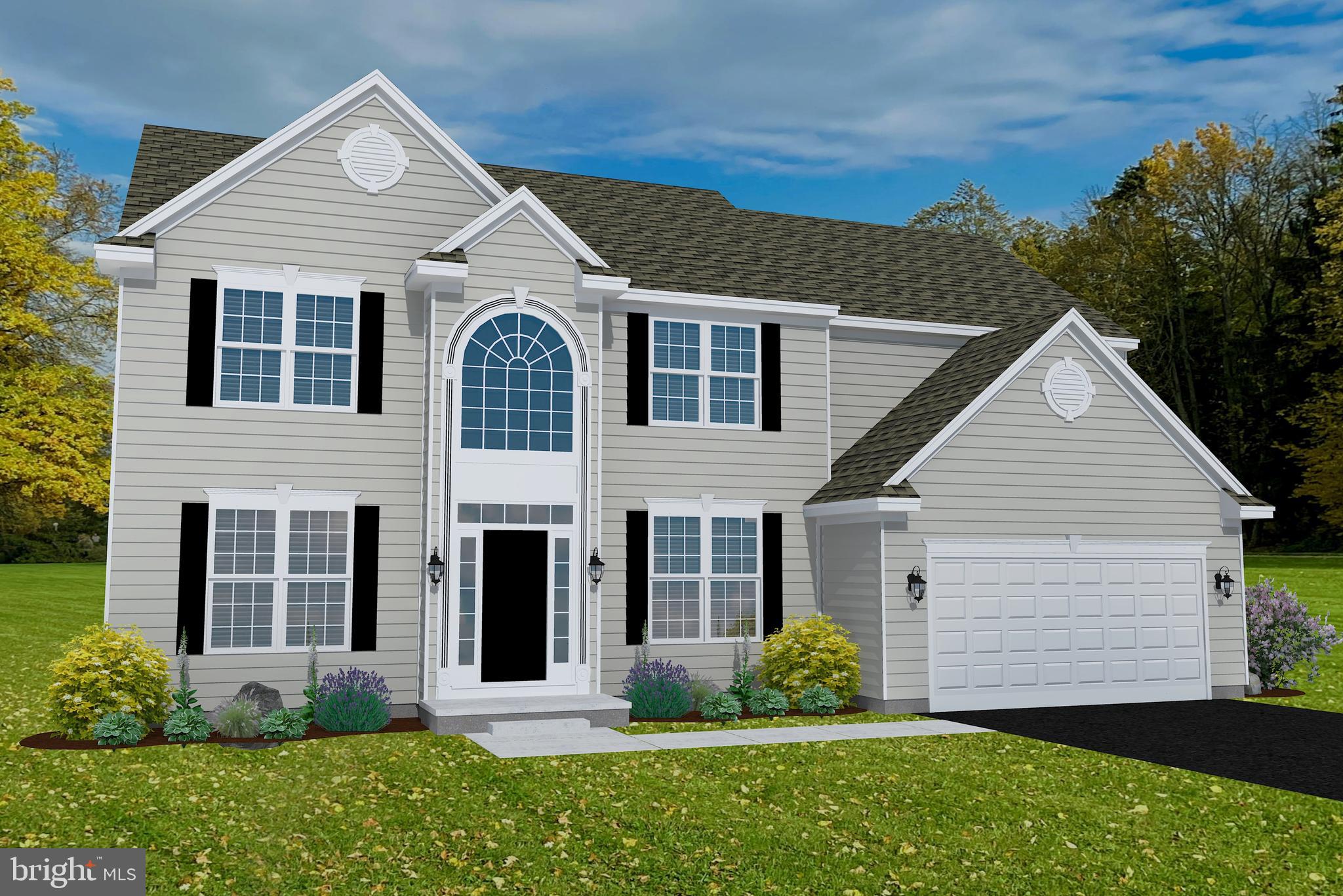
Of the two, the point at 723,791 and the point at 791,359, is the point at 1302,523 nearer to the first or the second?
the point at 791,359

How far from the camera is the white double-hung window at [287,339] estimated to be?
1487 centimetres

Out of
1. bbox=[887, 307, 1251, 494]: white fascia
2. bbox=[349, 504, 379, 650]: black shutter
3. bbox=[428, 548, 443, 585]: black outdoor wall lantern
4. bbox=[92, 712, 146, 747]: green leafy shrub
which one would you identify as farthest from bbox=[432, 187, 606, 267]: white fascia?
bbox=[92, 712, 146, 747]: green leafy shrub

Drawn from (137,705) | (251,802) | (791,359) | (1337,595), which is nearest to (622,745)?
(251,802)

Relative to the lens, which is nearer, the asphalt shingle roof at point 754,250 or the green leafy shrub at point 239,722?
the green leafy shrub at point 239,722

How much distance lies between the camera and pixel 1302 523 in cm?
4625

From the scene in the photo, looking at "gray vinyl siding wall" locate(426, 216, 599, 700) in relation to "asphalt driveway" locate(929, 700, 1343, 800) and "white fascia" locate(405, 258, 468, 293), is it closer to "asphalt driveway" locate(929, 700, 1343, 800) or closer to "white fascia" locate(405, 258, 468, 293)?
"white fascia" locate(405, 258, 468, 293)

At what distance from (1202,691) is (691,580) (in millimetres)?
8189

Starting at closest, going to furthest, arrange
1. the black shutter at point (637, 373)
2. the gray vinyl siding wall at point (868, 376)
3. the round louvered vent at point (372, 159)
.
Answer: the round louvered vent at point (372, 159) → the black shutter at point (637, 373) → the gray vinyl siding wall at point (868, 376)

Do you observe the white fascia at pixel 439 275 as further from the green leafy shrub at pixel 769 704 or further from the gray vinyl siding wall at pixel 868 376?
the green leafy shrub at pixel 769 704

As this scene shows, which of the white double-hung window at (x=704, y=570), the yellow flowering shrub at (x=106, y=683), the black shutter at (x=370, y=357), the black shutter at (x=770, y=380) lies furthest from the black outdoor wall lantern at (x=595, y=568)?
the yellow flowering shrub at (x=106, y=683)

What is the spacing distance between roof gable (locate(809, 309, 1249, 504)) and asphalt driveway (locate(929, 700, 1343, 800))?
11.6 feet

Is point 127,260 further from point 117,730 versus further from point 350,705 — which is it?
point 350,705

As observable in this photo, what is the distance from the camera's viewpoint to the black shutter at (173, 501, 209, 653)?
1419cm

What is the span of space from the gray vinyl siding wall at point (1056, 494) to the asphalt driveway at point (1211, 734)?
130 cm
